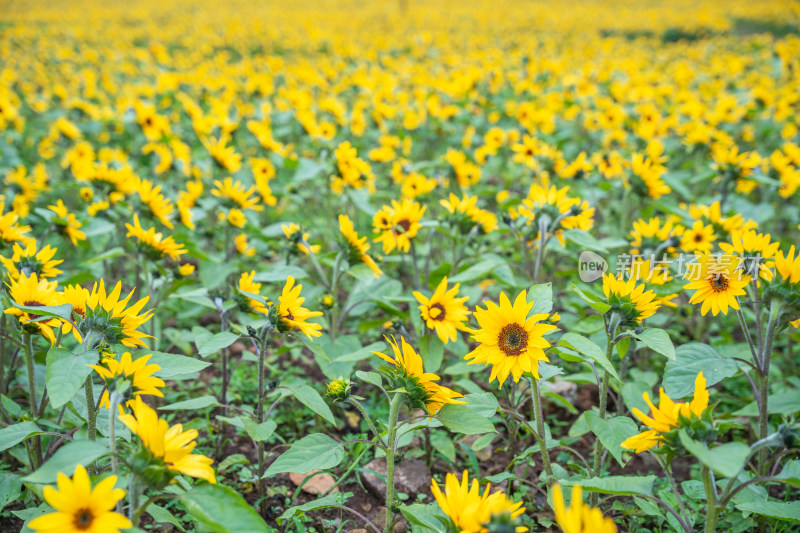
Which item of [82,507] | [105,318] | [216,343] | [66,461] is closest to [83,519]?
[82,507]

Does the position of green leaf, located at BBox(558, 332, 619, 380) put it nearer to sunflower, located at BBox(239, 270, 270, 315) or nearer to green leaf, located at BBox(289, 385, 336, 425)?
green leaf, located at BBox(289, 385, 336, 425)

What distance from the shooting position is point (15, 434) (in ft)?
5.77

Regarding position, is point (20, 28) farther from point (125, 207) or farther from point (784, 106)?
point (784, 106)

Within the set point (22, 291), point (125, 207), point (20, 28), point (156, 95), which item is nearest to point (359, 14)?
point (20, 28)

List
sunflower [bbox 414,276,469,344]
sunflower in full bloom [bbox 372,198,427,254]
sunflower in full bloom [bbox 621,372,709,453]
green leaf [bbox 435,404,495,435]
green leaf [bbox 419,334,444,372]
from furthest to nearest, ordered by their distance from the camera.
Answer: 1. sunflower in full bloom [bbox 372,198,427,254]
2. green leaf [bbox 419,334,444,372]
3. sunflower [bbox 414,276,469,344]
4. green leaf [bbox 435,404,495,435]
5. sunflower in full bloom [bbox 621,372,709,453]

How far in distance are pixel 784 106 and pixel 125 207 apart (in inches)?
232

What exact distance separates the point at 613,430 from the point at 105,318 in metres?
1.68

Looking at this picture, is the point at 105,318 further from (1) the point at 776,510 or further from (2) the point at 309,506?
(1) the point at 776,510

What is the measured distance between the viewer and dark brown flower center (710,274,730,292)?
6.88ft

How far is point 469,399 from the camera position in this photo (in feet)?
6.67

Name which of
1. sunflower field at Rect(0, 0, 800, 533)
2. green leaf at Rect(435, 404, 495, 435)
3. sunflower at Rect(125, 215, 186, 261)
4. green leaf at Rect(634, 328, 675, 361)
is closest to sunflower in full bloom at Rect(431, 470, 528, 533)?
sunflower field at Rect(0, 0, 800, 533)

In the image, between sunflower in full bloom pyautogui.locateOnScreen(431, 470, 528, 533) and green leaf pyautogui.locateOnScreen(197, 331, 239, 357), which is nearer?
sunflower in full bloom pyautogui.locateOnScreen(431, 470, 528, 533)

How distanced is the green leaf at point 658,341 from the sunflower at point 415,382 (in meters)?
0.63

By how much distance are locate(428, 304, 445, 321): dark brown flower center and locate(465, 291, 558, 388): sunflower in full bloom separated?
30 cm
